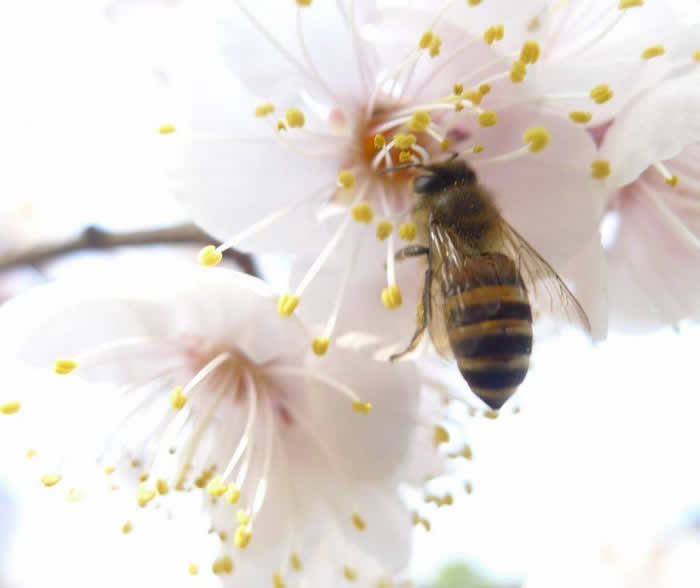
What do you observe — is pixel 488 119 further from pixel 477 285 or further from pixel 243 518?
pixel 243 518

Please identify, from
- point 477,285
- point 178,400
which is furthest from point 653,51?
point 178,400

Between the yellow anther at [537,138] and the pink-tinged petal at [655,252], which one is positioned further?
the pink-tinged petal at [655,252]

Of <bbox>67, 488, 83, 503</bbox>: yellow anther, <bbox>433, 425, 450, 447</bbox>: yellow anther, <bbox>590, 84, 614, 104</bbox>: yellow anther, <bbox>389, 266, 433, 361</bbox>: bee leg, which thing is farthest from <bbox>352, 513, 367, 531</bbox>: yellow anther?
<bbox>590, 84, 614, 104</bbox>: yellow anther

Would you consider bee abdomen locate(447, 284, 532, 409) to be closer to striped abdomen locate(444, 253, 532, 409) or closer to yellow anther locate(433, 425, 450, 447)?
striped abdomen locate(444, 253, 532, 409)

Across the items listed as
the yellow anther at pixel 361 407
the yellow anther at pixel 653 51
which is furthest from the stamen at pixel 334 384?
the yellow anther at pixel 653 51

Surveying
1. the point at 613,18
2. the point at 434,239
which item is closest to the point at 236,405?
the point at 434,239

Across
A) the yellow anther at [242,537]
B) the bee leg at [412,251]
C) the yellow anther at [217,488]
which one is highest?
the bee leg at [412,251]

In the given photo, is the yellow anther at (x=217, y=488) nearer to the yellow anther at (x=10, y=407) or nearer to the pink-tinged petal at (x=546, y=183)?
the yellow anther at (x=10, y=407)
